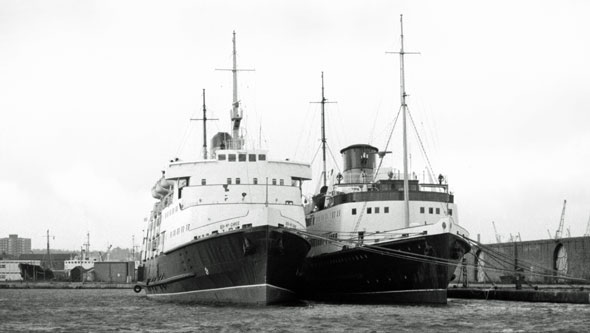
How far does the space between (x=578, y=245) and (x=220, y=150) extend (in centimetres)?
2770

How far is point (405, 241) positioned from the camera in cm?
4250

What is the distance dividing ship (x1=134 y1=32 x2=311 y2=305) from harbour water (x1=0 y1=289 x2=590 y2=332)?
1316 millimetres

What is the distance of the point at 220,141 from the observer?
2041 inches

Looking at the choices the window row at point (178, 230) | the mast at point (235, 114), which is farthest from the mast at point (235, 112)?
the window row at point (178, 230)

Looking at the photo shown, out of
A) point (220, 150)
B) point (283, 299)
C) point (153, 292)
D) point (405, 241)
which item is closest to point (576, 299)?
point (405, 241)

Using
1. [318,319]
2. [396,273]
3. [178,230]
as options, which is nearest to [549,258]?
[396,273]

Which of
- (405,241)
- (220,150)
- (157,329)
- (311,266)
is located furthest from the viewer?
(311,266)

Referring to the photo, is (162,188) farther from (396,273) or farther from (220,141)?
(396,273)

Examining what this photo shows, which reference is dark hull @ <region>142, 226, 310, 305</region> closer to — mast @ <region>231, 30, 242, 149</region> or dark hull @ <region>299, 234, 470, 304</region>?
dark hull @ <region>299, 234, 470, 304</region>

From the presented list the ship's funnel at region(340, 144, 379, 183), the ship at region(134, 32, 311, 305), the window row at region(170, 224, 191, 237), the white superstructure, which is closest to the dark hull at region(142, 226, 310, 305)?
the ship at region(134, 32, 311, 305)

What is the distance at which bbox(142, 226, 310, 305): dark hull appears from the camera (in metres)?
38.9

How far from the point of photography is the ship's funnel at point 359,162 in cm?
5688

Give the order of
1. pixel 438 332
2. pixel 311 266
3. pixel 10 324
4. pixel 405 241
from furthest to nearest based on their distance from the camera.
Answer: pixel 311 266, pixel 405 241, pixel 10 324, pixel 438 332

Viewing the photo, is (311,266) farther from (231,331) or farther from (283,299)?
(231,331)
